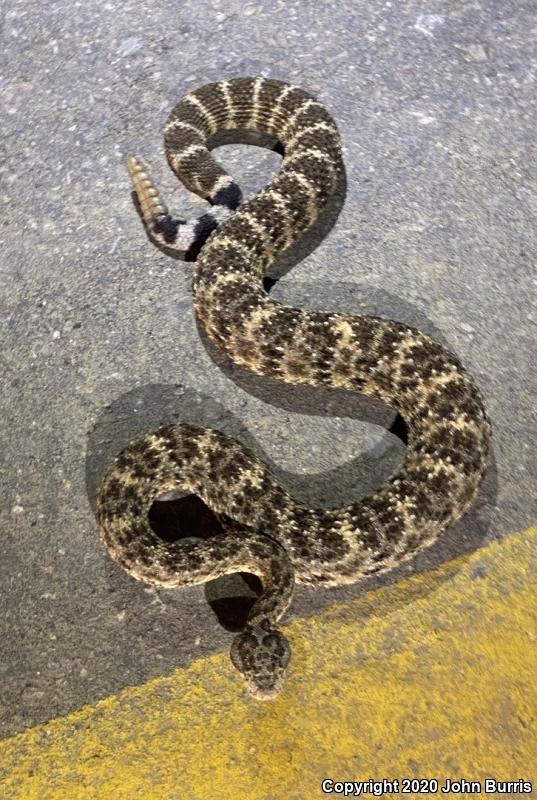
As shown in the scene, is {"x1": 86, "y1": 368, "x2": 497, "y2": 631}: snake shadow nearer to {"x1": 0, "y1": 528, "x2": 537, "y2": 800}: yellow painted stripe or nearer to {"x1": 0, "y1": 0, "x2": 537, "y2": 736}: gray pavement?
{"x1": 0, "y1": 0, "x2": 537, "y2": 736}: gray pavement

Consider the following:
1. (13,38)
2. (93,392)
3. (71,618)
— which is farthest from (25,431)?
(13,38)

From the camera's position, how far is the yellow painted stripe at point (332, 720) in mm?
3141

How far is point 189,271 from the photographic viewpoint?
4.56 m

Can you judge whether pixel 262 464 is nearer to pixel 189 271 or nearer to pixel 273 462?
pixel 273 462

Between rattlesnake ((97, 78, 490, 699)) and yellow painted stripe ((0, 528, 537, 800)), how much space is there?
0.20 m

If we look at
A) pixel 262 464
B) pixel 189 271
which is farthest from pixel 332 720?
pixel 189 271

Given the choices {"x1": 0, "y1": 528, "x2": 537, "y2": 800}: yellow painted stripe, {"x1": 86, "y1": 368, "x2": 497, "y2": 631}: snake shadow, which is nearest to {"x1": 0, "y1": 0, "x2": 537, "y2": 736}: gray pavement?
{"x1": 86, "y1": 368, "x2": 497, "y2": 631}: snake shadow

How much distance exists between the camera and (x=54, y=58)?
18.1ft

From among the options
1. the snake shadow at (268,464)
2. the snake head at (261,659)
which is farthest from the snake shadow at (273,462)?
the snake head at (261,659)

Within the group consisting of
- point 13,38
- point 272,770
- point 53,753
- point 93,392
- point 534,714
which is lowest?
point 534,714

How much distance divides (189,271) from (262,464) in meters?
1.41

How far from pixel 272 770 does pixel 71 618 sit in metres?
1.12

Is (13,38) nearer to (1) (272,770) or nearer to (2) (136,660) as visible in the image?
(2) (136,660)

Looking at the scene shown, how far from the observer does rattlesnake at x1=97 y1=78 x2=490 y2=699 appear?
347 centimetres
